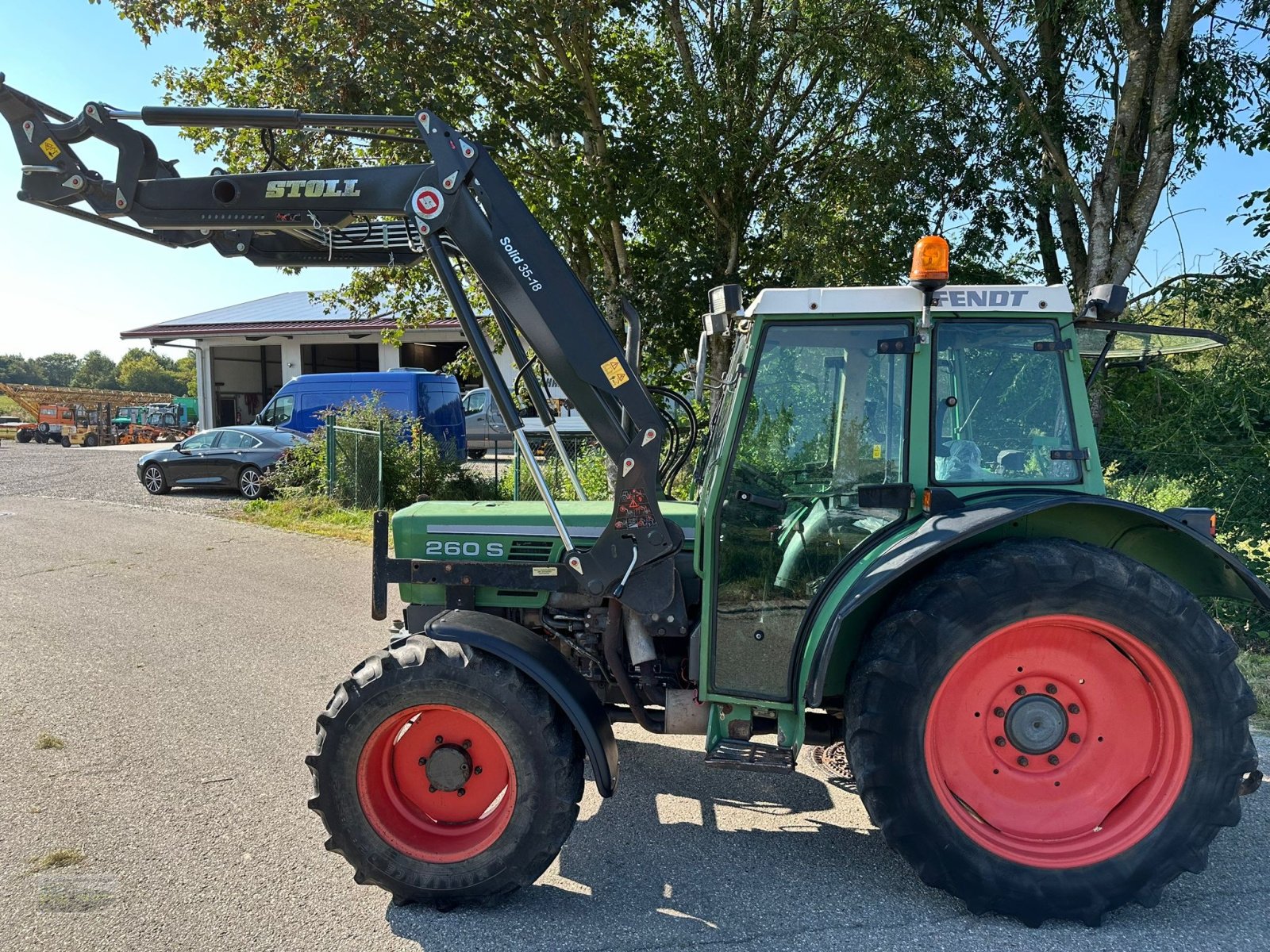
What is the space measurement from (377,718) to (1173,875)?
275 centimetres

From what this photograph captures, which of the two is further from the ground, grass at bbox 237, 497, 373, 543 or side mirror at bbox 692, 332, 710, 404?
side mirror at bbox 692, 332, 710, 404

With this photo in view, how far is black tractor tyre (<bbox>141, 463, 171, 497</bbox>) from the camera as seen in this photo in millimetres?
15539

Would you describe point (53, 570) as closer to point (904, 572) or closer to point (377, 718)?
point (377, 718)

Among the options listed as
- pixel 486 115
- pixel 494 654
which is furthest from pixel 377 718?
pixel 486 115

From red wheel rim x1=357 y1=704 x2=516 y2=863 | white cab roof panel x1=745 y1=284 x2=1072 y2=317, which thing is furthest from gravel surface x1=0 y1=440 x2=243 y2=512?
white cab roof panel x1=745 y1=284 x2=1072 y2=317

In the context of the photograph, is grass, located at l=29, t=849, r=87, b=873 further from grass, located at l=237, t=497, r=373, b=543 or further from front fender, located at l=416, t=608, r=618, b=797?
grass, located at l=237, t=497, r=373, b=543

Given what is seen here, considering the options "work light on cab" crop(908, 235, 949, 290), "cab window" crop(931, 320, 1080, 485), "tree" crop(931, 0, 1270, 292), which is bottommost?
"cab window" crop(931, 320, 1080, 485)

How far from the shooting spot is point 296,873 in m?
3.26

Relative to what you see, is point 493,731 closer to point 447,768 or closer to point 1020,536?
point 447,768

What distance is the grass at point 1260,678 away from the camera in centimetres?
488

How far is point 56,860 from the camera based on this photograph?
10.9 ft

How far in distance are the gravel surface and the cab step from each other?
1207 cm

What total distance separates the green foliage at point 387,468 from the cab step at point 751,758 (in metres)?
9.52

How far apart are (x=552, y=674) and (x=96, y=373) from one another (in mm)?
112243
